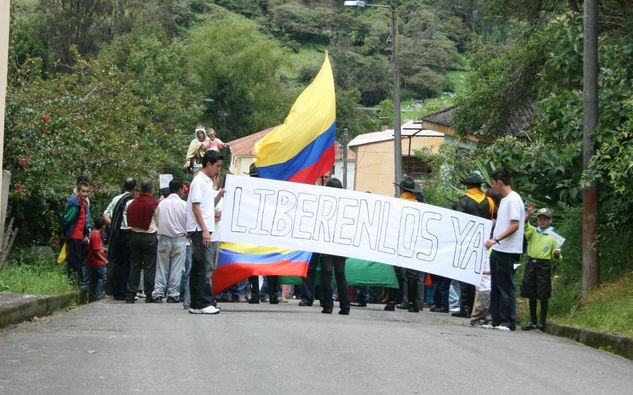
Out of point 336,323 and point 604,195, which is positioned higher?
point 604,195

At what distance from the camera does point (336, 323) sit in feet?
43.4

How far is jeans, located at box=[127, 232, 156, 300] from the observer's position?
17.9 meters

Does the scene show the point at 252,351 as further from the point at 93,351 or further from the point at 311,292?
the point at 311,292

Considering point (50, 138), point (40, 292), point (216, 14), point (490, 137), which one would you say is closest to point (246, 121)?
point (490, 137)

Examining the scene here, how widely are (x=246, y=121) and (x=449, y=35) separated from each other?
247ft

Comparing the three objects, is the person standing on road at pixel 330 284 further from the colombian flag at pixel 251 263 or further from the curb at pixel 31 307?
the curb at pixel 31 307

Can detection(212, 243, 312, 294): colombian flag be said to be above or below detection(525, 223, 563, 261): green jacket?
below

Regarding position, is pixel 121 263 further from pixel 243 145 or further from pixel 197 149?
pixel 243 145

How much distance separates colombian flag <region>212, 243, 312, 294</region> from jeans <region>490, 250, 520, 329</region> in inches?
107

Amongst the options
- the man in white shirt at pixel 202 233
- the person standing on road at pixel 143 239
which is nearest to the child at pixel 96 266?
the person standing on road at pixel 143 239

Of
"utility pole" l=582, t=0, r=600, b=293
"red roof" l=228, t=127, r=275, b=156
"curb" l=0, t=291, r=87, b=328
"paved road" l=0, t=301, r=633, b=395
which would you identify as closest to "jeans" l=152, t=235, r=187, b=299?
"curb" l=0, t=291, r=87, b=328

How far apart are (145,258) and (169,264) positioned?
18.1 inches

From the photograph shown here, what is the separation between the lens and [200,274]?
47.3ft

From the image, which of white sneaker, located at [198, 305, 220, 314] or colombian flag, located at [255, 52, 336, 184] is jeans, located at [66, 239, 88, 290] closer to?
colombian flag, located at [255, 52, 336, 184]
